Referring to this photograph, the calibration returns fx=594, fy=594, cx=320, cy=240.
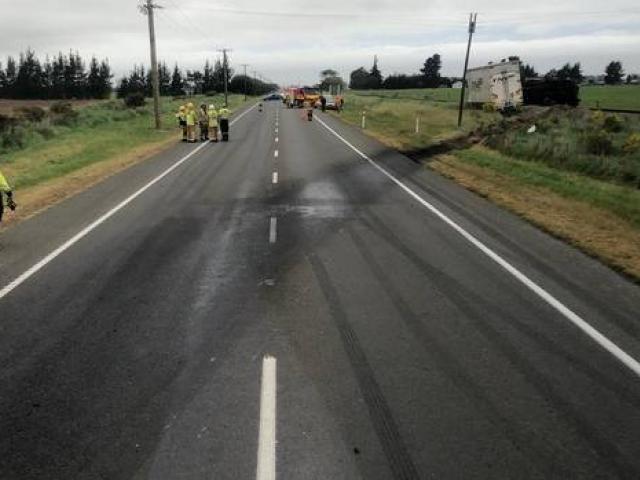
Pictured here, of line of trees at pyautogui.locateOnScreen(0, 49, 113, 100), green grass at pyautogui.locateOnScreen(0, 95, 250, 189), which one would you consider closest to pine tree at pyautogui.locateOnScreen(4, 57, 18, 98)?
line of trees at pyautogui.locateOnScreen(0, 49, 113, 100)

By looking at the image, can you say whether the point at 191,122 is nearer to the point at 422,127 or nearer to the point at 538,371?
the point at 422,127

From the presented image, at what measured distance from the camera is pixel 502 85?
42.6m

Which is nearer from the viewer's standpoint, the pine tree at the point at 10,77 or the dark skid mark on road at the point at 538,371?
the dark skid mark on road at the point at 538,371

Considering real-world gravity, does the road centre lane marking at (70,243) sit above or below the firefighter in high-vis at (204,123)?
below

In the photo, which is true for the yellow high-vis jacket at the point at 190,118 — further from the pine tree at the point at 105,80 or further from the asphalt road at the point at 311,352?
the pine tree at the point at 105,80

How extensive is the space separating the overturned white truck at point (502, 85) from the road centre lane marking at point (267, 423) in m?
39.4

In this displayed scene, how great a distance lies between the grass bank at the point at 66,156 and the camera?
1639 centimetres

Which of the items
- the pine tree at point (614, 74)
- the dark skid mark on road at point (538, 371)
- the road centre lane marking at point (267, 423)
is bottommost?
the road centre lane marking at point (267, 423)

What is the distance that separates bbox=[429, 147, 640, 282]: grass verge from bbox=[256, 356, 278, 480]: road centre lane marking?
20.0ft

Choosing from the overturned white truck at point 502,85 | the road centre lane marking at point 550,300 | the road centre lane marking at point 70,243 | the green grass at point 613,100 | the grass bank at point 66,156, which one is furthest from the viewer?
the green grass at point 613,100

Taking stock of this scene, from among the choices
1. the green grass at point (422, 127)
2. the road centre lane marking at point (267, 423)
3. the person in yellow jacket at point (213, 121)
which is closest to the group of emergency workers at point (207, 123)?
the person in yellow jacket at point (213, 121)

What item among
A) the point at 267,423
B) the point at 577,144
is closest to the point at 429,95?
the point at 577,144

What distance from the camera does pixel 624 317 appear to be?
7.30m

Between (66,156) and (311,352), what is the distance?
21496mm
